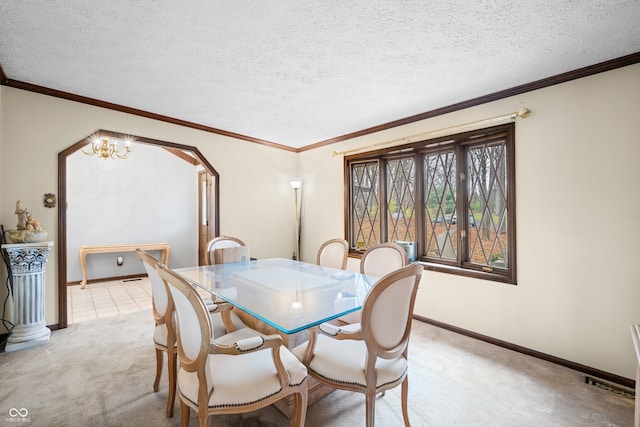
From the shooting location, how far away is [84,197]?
16.3 feet

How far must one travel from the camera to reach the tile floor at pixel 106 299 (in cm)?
348

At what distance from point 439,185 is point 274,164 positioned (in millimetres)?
2661

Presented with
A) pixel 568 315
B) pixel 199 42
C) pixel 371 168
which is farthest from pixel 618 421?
pixel 199 42

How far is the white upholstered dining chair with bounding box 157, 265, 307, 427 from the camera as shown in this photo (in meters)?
1.17

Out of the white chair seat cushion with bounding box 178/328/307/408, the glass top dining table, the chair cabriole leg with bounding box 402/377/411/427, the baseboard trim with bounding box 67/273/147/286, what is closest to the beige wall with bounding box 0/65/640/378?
the glass top dining table

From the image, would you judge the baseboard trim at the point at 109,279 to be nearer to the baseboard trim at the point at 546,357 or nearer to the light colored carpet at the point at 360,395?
the light colored carpet at the point at 360,395

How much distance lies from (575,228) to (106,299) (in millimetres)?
5616

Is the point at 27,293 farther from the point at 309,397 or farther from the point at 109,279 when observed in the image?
the point at 109,279

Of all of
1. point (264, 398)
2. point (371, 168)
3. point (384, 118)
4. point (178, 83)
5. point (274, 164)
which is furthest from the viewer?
point (274, 164)

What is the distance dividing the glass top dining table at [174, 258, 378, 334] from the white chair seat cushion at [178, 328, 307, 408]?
20 centimetres

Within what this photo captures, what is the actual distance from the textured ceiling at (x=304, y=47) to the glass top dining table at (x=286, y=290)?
1754 mm

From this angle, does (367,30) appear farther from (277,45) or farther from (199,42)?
(199,42)

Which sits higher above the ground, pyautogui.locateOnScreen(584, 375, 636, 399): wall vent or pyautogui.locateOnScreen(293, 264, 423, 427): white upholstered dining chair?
pyautogui.locateOnScreen(293, 264, 423, 427): white upholstered dining chair

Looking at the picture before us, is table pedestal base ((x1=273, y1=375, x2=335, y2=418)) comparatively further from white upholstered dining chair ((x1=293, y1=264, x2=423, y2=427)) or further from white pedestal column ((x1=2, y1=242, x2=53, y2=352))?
white pedestal column ((x1=2, y1=242, x2=53, y2=352))
